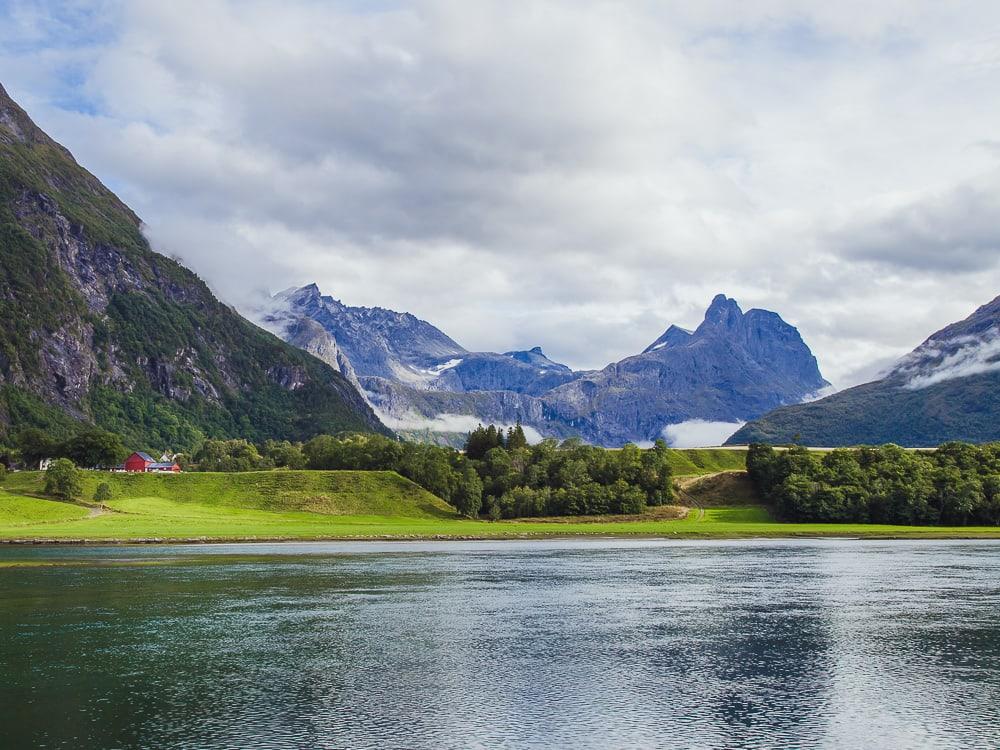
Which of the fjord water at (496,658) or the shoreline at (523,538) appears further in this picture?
the shoreline at (523,538)

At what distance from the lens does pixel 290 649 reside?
6091cm

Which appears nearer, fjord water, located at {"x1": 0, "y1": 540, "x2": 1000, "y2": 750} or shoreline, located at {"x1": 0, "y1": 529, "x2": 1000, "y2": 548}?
fjord water, located at {"x1": 0, "y1": 540, "x2": 1000, "y2": 750}

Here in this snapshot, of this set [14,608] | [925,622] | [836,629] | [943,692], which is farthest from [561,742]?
[14,608]

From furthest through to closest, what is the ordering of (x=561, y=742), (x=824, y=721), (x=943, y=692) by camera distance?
(x=943, y=692)
(x=824, y=721)
(x=561, y=742)

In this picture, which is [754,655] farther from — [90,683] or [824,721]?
[90,683]

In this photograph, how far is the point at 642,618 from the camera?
73.8 m

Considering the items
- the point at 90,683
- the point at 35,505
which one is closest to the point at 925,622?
the point at 90,683

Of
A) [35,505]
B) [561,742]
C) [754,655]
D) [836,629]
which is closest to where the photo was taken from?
[561,742]

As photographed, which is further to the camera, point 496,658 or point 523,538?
point 523,538

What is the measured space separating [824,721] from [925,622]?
33.7 meters

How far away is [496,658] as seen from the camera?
57.7 m

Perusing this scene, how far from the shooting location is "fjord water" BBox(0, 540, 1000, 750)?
135 feet

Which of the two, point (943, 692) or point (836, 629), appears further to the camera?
point (836, 629)

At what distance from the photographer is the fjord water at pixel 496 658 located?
41.2 m
